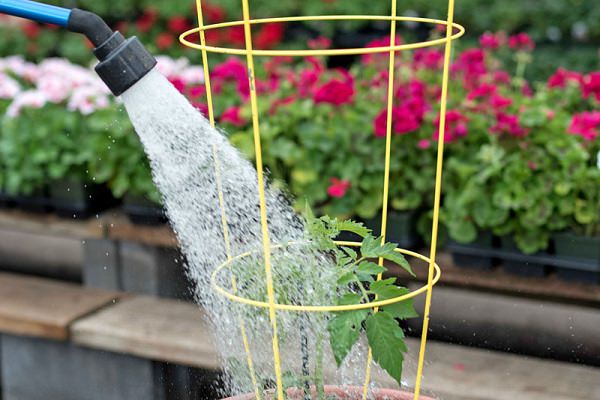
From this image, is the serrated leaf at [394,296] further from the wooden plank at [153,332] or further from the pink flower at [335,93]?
the pink flower at [335,93]

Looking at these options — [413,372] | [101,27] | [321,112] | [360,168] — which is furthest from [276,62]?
[101,27]

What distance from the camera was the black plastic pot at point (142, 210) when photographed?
2.61m

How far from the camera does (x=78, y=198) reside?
2779 millimetres

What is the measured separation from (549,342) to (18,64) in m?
2.02

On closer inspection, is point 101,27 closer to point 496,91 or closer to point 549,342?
point 549,342

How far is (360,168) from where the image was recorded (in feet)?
7.70

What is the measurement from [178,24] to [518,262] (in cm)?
289

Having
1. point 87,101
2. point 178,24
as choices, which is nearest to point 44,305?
point 87,101

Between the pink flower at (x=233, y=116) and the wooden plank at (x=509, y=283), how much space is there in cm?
58

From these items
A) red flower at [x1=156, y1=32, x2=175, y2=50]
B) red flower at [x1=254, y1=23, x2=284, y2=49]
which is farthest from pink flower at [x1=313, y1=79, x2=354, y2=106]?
red flower at [x1=156, y1=32, x2=175, y2=50]

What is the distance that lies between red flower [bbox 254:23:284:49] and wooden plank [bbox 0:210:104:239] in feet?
6.45

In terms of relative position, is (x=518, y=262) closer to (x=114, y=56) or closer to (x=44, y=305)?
(x=44, y=305)

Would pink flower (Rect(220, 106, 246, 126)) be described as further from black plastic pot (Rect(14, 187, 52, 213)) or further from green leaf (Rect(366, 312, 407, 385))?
green leaf (Rect(366, 312, 407, 385))

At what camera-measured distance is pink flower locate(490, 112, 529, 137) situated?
2219mm
